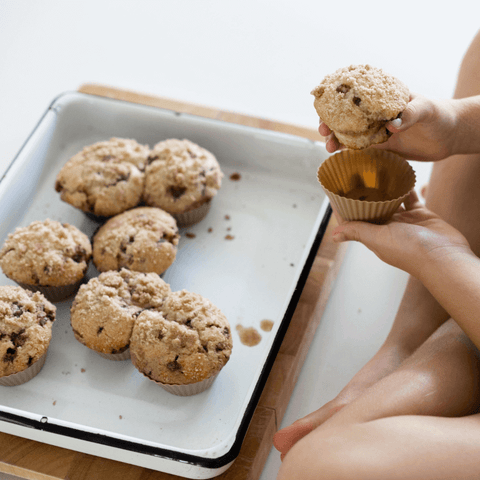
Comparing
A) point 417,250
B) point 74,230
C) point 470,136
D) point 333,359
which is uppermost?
point 470,136

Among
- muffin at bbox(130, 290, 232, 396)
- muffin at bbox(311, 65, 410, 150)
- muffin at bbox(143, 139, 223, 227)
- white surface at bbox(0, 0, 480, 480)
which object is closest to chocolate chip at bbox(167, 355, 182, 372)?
muffin at bbox(130, 290, 232, 396)

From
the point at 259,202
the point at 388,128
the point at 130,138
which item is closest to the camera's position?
the point at 388,128

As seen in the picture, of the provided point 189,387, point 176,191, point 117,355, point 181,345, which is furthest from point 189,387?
point 176,191

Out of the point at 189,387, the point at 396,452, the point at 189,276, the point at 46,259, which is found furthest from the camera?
the point at 189,276

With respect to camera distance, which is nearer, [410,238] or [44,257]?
[410,238]

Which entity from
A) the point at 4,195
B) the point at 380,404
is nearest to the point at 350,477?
the point at 380,404

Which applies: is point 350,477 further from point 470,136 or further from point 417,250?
point 470,136

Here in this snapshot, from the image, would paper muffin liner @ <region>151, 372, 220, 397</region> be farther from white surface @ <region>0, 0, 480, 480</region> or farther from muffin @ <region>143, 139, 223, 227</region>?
white surface @ <region>0, 0, 480, 480</region>

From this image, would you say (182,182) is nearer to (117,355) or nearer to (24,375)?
(117,355)
